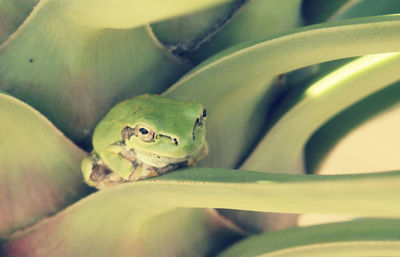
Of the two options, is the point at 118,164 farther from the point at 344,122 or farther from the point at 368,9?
the point at 368,9

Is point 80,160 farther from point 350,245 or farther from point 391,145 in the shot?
point 391,145

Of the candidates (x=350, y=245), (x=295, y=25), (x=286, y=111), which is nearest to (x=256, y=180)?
(x=350, y=245)

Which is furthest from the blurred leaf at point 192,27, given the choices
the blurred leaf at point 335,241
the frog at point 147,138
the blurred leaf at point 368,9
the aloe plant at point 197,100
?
the blurred leaf at point 335,241

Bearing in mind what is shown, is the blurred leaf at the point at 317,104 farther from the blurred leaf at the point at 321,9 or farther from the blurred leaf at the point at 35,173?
the blurred leaf at the point at 35,173

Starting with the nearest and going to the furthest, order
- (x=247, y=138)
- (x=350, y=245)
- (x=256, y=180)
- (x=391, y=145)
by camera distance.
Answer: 1. (x=256, y=180)
2. (x=350, y=245)
3. (x=247, y=138)
4. (x=391, y=145)

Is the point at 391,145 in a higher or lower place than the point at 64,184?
higher

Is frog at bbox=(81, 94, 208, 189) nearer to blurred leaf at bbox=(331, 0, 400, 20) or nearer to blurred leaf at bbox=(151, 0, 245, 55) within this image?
blurred leaf at bbox=(151, 0, 245, 55)
